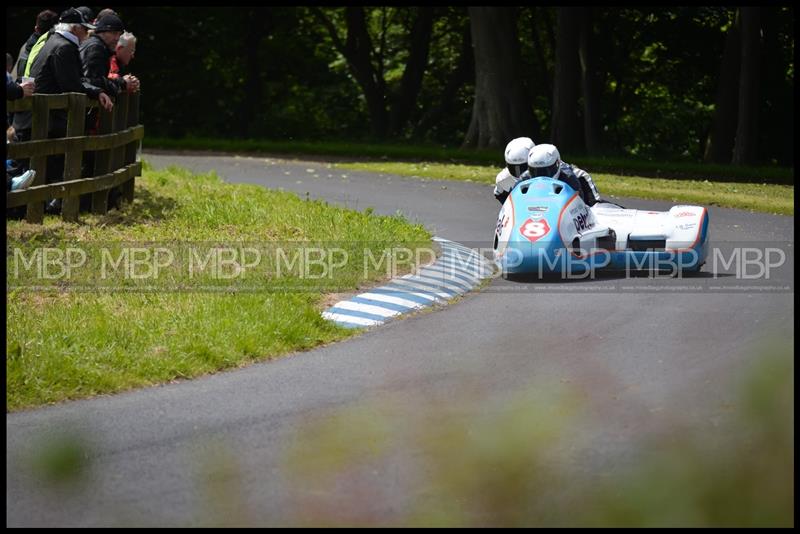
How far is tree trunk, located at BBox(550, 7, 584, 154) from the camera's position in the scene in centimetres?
3016

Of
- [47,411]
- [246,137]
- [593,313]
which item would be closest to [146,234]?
[593,313]

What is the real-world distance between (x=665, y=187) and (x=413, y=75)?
1884cm

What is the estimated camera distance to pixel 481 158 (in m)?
27.1

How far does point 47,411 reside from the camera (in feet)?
22.7

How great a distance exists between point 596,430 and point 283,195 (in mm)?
12969

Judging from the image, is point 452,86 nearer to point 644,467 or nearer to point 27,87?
point 27,87

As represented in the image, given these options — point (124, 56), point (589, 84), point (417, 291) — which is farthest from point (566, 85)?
point (417, 291)

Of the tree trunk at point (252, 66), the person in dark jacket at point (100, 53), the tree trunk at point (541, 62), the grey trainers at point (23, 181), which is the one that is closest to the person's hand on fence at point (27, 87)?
the grey trainers at point (23, 181)

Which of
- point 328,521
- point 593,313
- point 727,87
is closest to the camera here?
point 328,521

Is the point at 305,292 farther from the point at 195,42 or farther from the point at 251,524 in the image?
the point at 195,42

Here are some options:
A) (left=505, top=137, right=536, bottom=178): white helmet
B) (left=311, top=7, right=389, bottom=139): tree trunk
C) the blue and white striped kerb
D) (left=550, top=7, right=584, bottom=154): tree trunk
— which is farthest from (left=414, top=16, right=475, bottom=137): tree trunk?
(left=505, top=137, right=536, bottom=178): white helmet

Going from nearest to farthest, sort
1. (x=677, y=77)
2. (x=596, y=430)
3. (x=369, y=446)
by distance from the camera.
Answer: (x=369, y=446), (x=596, y=430), (x=677, y=77)

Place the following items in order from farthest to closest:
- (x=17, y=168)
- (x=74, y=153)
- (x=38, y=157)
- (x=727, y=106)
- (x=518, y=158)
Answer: (x=727, y=106), (x=74, y=153), (x=17, y=168), (x=38, y=157), (x=518, y=158)

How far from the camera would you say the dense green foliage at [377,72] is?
122 feet
